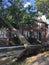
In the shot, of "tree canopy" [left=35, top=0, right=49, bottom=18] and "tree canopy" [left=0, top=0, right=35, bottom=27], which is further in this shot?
"tree canopy" [left=35, top=0, right=49, bottom=18]

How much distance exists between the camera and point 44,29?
42.7 m

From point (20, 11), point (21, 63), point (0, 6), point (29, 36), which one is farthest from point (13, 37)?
point (21, 63)

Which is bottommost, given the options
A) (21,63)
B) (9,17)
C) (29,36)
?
(29,36)

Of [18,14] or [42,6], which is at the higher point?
[42,6]

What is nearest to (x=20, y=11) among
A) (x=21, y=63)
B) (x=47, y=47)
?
(x=47, y=47)

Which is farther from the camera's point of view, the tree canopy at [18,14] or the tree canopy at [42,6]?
the tree canopy at [42,6]

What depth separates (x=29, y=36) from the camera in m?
40.0

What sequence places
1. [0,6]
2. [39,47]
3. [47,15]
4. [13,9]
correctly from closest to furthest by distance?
[39,47], [0,6], [13,9], [47,15]

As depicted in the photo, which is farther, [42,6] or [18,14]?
[42,6]

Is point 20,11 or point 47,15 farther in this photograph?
point 47,15

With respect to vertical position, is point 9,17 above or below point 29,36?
above

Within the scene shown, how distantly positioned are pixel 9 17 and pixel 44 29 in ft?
46.1

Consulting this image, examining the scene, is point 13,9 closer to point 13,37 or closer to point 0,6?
point 0,6

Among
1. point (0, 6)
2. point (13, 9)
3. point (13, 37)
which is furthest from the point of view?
point (13, 37)
